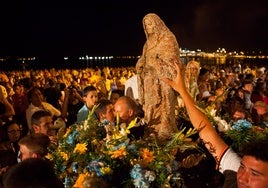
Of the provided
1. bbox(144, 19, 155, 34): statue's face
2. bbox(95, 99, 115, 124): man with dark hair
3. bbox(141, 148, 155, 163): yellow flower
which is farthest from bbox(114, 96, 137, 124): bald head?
bbox(141, 148, 155, 163): yellow flower

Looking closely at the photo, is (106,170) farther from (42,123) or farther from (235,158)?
(42,123)

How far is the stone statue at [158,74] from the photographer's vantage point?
238 inches

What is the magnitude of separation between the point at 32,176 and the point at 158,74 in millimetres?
3896

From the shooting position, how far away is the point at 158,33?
6.08 metres

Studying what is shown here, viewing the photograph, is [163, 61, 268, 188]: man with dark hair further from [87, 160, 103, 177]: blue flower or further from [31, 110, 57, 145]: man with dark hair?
[31, 110, 57, 145]: man with dark hair

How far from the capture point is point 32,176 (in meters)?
2.41

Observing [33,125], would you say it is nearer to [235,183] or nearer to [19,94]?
[235,183]

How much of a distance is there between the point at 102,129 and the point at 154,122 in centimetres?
203

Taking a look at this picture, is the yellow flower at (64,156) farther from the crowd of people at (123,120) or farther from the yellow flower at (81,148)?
the crowd of people at (123,120)

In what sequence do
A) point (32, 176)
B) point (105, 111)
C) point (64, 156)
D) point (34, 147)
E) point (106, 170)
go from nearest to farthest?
point (32, 176)
point (106, 170)
point (64, 156)
point (34, 147)
point (105, 111)

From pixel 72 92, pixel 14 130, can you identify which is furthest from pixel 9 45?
pixel 14 130

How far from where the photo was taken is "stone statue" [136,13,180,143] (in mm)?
6043

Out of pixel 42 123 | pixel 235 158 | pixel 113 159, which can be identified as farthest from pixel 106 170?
Result: pixel 42 123

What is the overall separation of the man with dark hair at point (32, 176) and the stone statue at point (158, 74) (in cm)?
353
